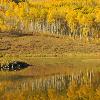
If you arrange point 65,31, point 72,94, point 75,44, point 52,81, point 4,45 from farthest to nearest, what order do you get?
point 65,31, point 75,44, point 4,45, point 52,81, point 72,94

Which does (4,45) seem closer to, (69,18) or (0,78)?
(69,18)

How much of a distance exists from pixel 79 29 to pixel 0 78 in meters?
97.9

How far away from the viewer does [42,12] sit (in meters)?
148

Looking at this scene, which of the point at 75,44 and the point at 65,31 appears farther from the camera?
Result: the point at 65,31

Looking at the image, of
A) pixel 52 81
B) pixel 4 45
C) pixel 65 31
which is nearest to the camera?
pixel 52 81

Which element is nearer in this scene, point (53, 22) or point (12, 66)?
point (12, 66)

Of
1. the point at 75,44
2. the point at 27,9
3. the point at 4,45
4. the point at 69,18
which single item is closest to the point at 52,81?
the point at 4,45

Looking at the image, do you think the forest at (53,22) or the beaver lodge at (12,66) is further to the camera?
the forest at (53,22)

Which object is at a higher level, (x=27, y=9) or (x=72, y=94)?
(x=27, y=9)

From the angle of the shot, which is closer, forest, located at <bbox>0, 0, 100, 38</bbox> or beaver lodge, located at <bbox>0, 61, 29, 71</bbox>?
beaver lodge, located at <bbox>0, 61, 29, 71</bbox>

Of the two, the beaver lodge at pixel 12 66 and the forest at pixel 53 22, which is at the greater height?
the forest at pixel 53 22

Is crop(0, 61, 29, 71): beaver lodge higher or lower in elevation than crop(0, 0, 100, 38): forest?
lower

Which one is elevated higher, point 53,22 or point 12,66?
point 53,22

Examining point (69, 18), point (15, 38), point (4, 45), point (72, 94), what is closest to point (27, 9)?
point (69, 18)
